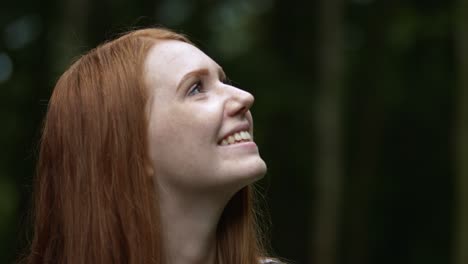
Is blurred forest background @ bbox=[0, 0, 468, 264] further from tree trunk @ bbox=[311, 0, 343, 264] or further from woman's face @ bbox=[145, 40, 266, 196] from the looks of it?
woman's face @ bbox=[145, 40, 266, 196]

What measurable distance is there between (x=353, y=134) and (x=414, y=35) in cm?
218

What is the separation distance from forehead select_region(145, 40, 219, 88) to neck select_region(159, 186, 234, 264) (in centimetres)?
48

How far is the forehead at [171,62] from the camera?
3.02 meters

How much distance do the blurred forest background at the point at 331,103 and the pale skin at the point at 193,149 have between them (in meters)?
7.59

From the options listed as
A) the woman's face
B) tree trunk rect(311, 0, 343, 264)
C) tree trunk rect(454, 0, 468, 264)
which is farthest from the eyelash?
tree trunk rect(311, 0, 343, 264)

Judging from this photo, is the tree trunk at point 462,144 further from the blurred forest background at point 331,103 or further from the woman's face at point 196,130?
the woman's face at point 196,130

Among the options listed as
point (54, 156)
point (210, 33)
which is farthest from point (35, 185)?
point (210, 33)

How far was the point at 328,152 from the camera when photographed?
10.9 meters

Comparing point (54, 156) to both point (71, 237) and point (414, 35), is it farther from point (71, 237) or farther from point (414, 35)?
point (414, 35)

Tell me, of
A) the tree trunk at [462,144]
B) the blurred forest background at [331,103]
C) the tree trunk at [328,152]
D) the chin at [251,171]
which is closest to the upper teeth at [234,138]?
the chin at [251,171]

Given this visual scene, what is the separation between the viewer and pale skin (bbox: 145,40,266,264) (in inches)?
115

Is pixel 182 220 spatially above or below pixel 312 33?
below

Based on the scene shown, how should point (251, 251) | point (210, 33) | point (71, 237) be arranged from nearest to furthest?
1. point (71, 237)
2. point (251, 251)
3. point (210, 33)

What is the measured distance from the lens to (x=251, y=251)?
3.26m
